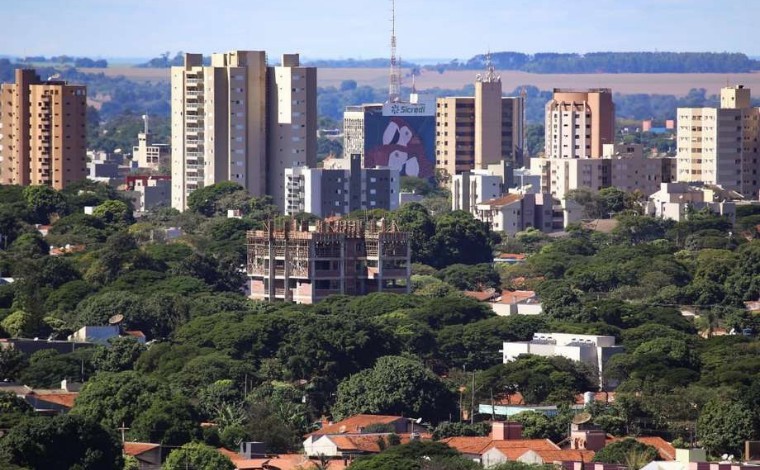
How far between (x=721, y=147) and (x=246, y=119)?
23.3 m

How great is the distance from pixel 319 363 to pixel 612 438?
12114 mm

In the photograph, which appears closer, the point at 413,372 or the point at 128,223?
the point at 413,372

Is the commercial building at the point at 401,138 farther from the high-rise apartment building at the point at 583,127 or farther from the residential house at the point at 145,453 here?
the residential house at the point at 145,453

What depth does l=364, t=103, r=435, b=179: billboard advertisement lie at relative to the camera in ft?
506

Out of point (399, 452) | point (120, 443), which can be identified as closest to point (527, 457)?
point (399, 452)

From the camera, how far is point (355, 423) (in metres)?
53.0

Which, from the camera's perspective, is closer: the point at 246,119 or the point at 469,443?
the point at 469,443

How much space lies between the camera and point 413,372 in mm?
56656

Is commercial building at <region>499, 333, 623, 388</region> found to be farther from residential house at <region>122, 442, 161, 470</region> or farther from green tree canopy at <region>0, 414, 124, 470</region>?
green tree canopy at <region>0, 414, 124, 470</region>

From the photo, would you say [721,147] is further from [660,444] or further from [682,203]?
[660,444]

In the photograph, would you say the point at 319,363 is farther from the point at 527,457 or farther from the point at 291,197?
the point at 291,197

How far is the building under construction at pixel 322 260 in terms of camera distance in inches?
3056

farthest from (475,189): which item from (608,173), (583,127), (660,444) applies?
(660,444)

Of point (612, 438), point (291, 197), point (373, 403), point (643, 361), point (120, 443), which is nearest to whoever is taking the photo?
point (120, 443)
